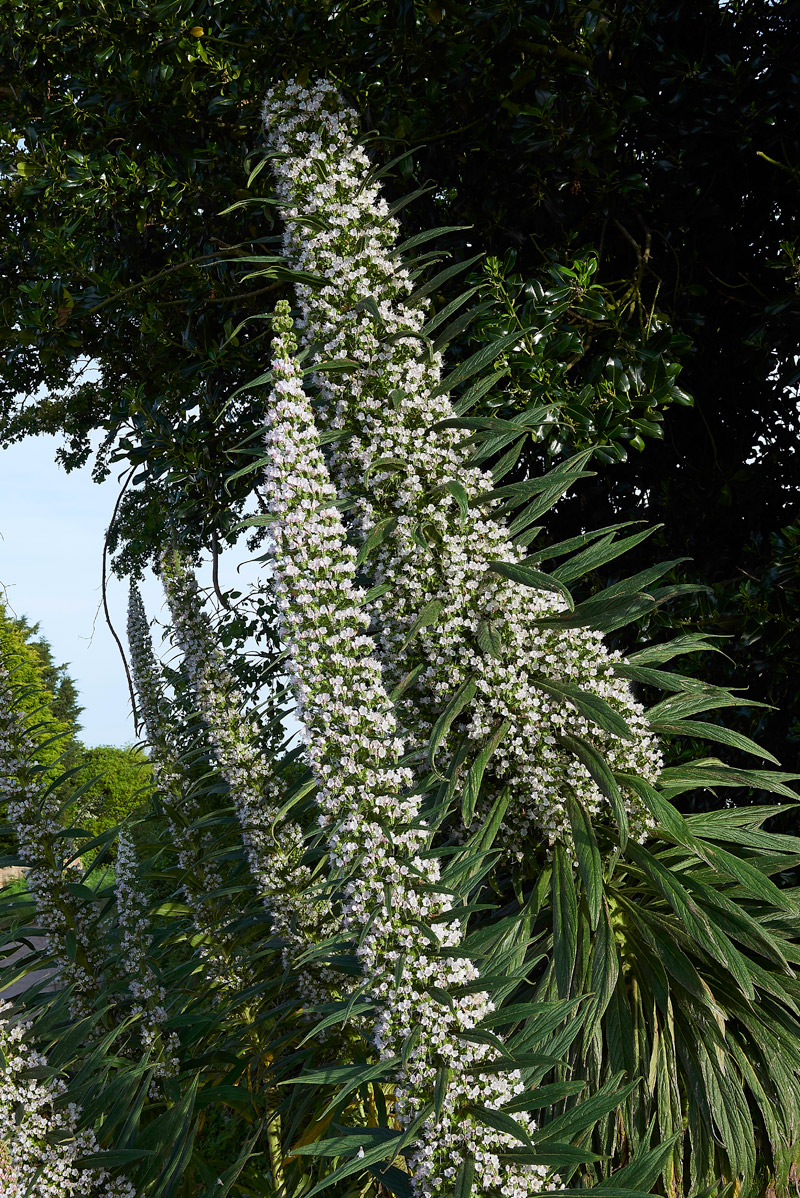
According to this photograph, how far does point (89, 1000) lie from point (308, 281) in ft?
7.10

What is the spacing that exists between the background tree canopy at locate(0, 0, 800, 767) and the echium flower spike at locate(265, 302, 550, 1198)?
A: 65.0 inches

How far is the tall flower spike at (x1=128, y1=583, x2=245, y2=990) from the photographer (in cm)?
333

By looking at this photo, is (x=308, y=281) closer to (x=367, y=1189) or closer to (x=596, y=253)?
(x=596, y=253)

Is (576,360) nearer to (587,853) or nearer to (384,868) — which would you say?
(587,853)

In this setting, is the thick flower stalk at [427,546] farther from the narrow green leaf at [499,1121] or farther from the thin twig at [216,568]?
the thin twig at [216,568]

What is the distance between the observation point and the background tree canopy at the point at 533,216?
3305mm

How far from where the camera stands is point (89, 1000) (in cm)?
283

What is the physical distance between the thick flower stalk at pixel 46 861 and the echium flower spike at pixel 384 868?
1.59 metres

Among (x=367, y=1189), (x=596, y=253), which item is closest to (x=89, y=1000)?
(x=367, y=1189)

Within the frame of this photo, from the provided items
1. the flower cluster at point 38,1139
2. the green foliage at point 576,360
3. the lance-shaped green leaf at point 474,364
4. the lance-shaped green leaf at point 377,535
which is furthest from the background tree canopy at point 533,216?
the flower cluster at point 38,1139

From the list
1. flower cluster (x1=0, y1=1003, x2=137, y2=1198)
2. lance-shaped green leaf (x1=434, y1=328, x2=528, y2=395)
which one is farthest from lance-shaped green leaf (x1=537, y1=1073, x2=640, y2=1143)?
lance-shaped green leaf (x1=434, y1=328, x2=528, y2=395)

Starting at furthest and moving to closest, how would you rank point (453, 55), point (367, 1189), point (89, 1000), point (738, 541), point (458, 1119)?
point (738, 541), point (453, 55), point (89, 1000), point (367, 1189), point (458, 1119)

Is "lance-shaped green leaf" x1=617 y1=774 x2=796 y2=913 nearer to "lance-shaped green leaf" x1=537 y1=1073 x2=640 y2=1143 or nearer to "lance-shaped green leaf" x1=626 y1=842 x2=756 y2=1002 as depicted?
"lance-shaped green leaf" x1=626 y1=842 x2=756 y2=1002

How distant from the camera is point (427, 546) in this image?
2141mm
